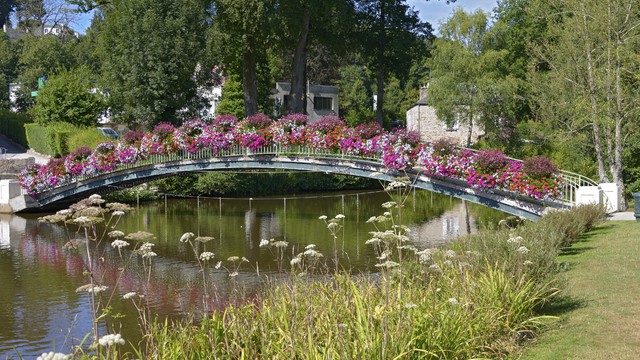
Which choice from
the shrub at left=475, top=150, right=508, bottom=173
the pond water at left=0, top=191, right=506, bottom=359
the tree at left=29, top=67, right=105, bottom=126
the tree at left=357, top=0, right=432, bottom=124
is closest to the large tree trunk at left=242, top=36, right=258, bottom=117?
the pond water at left=0, top=191, right=506, bottom=359

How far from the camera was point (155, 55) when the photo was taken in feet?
118

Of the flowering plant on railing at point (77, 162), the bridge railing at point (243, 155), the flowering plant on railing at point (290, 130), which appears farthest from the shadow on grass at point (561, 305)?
the flowering plant on railing at point (77, 162)

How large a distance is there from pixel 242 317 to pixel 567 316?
416 centimetres

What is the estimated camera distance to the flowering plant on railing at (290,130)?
74.7ft

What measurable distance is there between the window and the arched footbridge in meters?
28.6

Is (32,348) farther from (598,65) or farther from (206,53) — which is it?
(206,53)

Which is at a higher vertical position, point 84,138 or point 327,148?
point 84,138

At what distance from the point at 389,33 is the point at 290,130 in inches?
730

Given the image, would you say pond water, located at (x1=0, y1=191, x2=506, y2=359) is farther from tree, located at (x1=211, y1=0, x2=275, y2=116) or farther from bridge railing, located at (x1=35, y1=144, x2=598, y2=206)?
tree, located at (x1=211, y1=0, x2=275, y2=116)

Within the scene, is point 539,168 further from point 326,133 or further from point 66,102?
point 66,102

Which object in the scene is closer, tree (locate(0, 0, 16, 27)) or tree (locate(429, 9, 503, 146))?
tree (locate(429, 9, 503, 146))

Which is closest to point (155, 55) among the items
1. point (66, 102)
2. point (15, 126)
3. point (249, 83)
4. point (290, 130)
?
point (249, 83)

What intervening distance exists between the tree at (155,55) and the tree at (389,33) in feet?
30.4

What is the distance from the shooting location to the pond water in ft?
40.1
